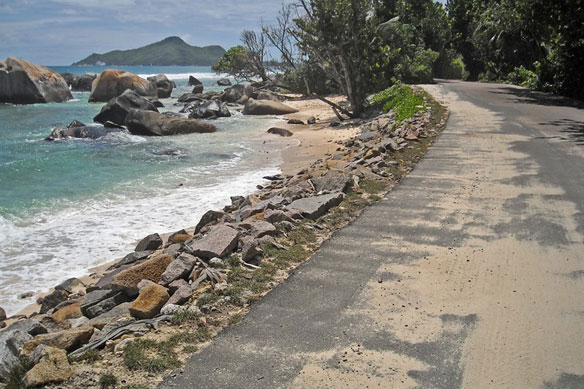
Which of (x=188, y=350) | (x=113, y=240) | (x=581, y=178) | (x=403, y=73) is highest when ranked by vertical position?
(x=403, y=73)

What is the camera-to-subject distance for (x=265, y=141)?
74.3 ft

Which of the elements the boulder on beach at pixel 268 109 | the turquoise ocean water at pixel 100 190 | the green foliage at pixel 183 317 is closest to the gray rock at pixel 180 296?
the green foliage at pixel 183 317

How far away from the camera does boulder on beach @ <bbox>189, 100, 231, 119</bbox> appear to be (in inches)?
1270

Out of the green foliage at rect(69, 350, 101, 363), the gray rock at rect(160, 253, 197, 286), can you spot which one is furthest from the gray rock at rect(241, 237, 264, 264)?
the green foliage at rect(69, 350, 101, 363)

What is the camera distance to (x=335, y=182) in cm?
944

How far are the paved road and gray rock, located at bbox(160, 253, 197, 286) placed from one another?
1171 millimetres

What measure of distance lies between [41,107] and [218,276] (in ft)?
132

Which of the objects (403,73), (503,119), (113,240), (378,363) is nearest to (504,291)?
(378,363)

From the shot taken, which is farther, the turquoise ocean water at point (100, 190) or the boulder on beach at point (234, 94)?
the boulder on beach at point (234, 94)

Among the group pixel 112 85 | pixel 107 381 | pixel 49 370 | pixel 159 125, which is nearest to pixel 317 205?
pixel 107 381

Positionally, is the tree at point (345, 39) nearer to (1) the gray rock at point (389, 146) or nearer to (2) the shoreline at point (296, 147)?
(2) the shoreline at point (296, 147)

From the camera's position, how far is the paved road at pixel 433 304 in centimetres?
402

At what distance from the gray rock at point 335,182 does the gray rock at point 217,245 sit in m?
2.90

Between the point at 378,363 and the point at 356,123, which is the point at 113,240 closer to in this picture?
the point at 378,363
